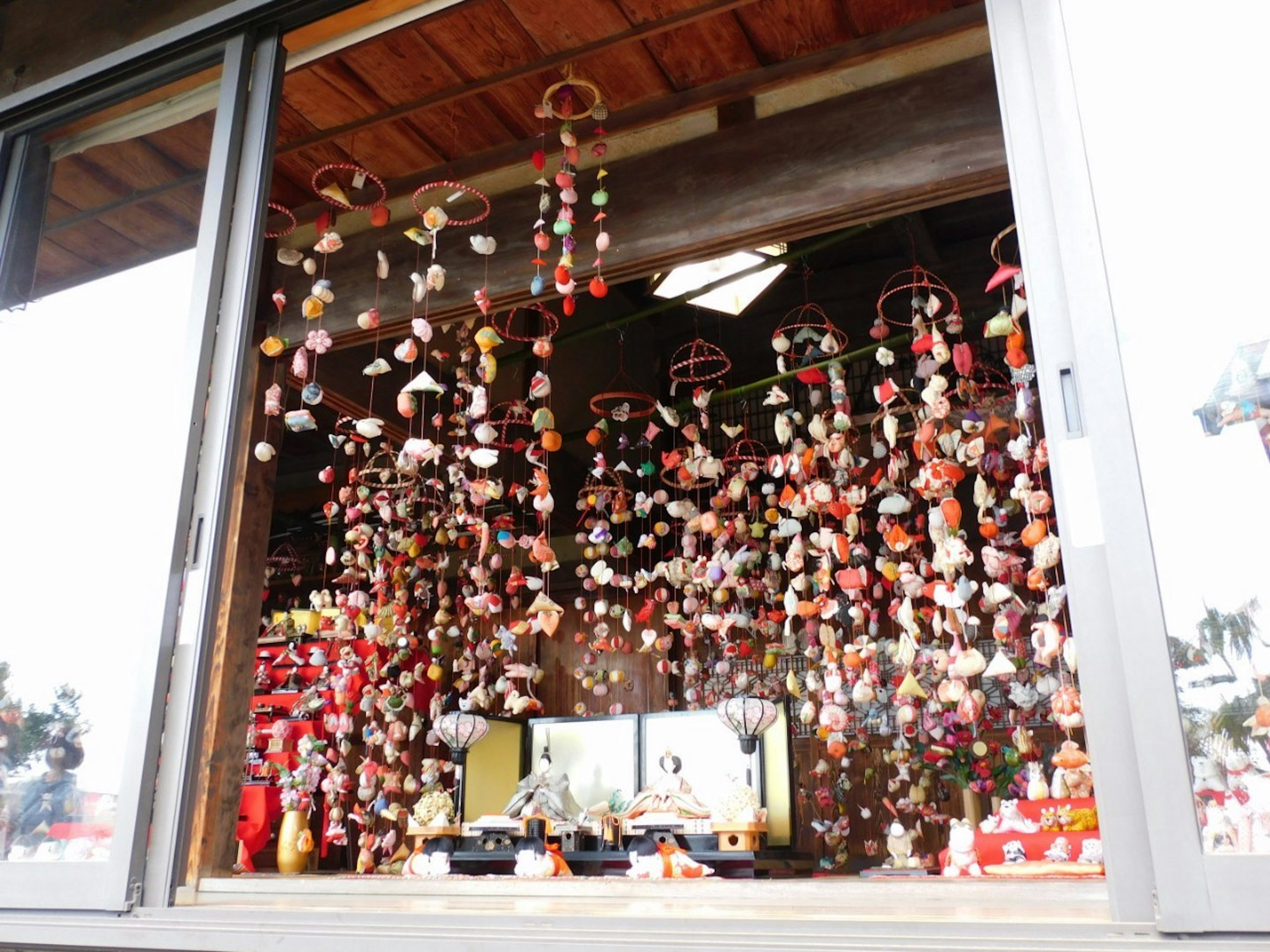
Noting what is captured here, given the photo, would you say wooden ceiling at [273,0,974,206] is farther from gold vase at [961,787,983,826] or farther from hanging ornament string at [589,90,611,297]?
gold vase at [961,787,983,826]

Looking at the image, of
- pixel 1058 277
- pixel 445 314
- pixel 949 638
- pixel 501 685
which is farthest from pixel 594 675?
pixel 1058 277

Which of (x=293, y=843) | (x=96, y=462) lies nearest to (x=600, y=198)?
(x=96, y=462)

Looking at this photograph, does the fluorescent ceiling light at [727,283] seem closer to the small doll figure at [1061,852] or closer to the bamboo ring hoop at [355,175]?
the bamboo ring hoop at [355,175]

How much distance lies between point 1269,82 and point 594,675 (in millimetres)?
4517

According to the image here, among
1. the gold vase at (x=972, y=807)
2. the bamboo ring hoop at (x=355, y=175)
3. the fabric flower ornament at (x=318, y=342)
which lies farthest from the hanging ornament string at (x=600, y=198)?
the gold vase at (x=972, y=807)

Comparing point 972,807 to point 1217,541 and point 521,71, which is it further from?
point 1217,541

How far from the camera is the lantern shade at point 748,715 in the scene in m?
3.68

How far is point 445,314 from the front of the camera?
315 cm

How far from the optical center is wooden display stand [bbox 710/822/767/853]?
126 inches

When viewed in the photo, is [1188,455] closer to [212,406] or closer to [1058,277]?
[1058,277]

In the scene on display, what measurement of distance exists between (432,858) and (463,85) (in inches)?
89.9

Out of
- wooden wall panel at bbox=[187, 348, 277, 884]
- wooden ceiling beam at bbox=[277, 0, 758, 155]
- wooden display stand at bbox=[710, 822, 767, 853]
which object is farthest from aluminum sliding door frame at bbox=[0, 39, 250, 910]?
wooden display stand at bbox=[710, 822, 767, 853]

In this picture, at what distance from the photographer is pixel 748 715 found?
3.68 meters

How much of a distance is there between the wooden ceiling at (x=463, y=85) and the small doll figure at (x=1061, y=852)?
6.60 ft
